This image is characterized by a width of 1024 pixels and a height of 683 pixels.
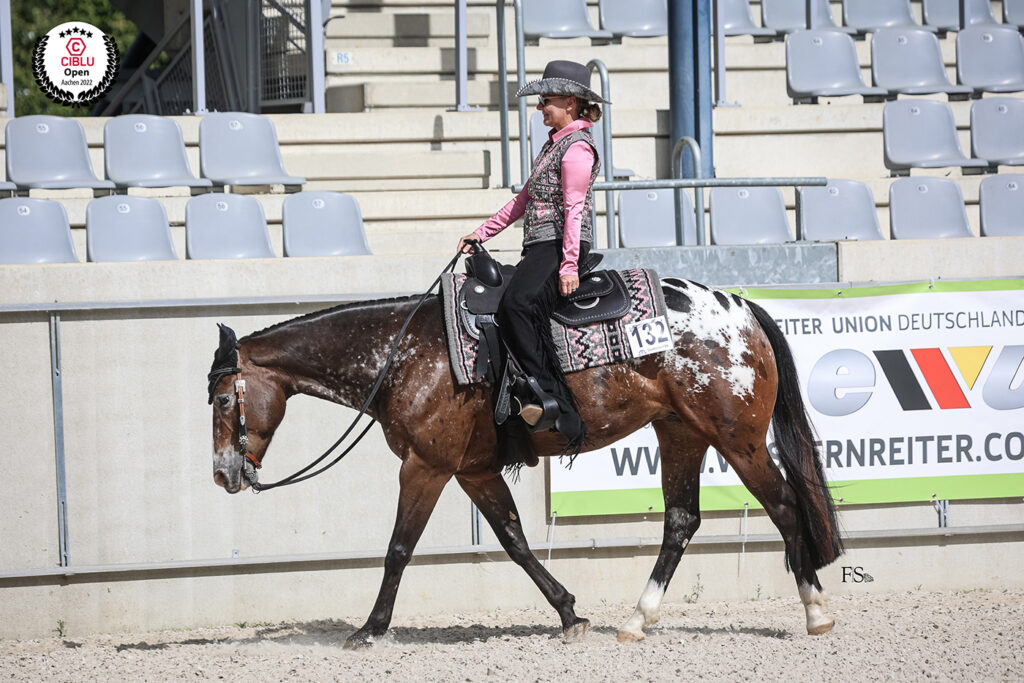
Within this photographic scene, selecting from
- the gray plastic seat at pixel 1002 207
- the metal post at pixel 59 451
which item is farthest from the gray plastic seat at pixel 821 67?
the metal post at pixel 59 451

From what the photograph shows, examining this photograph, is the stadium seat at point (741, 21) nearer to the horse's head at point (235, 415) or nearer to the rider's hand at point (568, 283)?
→ the rider's hand at point (568, 283)

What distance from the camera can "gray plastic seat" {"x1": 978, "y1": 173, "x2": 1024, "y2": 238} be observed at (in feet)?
30.1

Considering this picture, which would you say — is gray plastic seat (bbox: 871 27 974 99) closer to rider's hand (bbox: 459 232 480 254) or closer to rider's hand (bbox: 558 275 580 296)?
rider's hand (bbox: 459 232 480 254)

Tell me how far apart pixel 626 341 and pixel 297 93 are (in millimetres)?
8128

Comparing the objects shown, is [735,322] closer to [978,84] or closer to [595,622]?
[595,622]

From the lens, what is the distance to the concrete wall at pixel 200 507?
6.63m

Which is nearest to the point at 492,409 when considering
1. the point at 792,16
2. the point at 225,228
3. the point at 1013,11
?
the point at 225,228

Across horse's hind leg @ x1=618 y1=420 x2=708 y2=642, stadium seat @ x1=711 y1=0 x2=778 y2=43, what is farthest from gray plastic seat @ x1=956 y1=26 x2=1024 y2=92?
horse's hind leg @ x1=618 y1=420 x2=708 y2=642

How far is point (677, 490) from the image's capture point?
6.32 metres

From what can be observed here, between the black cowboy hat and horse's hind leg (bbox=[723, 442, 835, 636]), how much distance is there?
6.27 ft

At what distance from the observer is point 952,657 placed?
18.4 feet

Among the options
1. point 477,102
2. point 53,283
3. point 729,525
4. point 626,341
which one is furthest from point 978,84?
point 53,283

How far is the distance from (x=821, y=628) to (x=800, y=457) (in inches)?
34.0

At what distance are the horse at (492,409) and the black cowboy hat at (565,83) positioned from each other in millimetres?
1086
